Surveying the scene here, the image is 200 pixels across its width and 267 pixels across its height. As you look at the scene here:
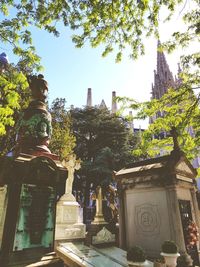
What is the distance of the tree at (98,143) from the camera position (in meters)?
23.4

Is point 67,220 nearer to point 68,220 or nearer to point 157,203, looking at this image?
point 68,220

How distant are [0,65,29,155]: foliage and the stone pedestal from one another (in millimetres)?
3128

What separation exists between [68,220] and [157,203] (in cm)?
333

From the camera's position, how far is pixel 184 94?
29.1 ft

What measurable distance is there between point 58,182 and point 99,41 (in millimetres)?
4794

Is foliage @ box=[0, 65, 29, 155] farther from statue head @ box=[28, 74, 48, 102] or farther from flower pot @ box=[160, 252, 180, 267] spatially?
flower pot @ box=[160, 252, 180, 267]

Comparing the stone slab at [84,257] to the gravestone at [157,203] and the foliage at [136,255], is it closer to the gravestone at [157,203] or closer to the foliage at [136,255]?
the foliage at [136,255]

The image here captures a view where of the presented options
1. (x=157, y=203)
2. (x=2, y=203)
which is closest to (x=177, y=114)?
(x=157, y=203)

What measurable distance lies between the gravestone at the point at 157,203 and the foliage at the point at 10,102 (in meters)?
5.36

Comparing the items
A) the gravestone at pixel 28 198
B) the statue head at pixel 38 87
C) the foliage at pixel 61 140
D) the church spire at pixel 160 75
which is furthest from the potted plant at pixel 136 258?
the church spire at pixel 160 75

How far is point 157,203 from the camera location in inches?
301

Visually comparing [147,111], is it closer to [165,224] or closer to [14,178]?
[165,224]

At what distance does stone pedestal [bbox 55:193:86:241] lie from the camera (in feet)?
22.0

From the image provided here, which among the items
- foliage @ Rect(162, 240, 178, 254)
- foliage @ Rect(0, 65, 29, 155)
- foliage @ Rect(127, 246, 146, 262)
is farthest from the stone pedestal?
foliage @ Rect(0, 65, 29, 155)
